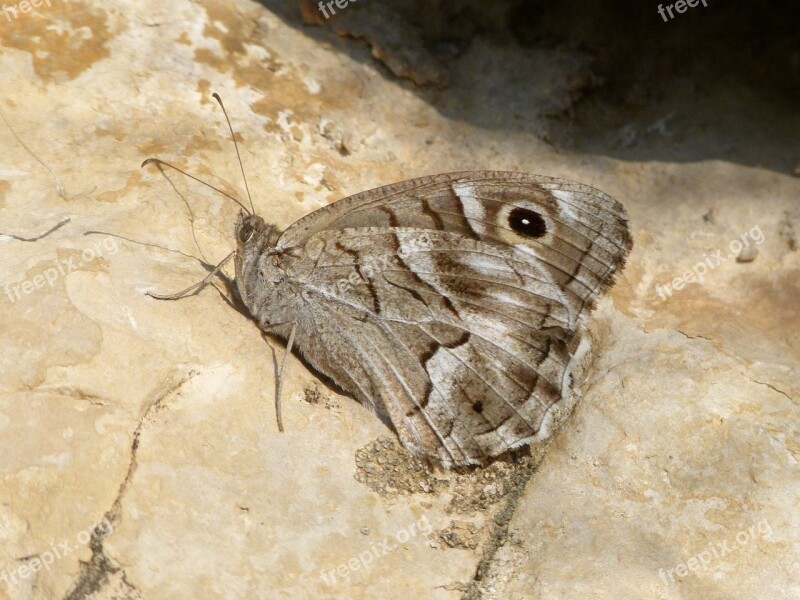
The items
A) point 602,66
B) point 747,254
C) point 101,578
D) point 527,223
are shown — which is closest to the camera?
point 101,578

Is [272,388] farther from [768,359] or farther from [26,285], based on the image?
[768,359]

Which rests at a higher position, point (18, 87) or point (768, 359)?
point (768, 359)

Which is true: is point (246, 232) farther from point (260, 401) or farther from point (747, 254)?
point (747, 254)

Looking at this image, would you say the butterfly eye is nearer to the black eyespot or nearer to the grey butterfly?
the grey butterfly

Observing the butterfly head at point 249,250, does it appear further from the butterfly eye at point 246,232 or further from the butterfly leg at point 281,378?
the butterfly leg at point 281,378

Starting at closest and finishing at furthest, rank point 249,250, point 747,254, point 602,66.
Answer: point 249,250 < point 747,254 < point 602,66

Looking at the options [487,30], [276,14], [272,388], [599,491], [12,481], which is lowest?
[12,481]

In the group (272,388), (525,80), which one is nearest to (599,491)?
(272,388)

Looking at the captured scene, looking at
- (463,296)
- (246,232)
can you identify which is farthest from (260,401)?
(463,296)
